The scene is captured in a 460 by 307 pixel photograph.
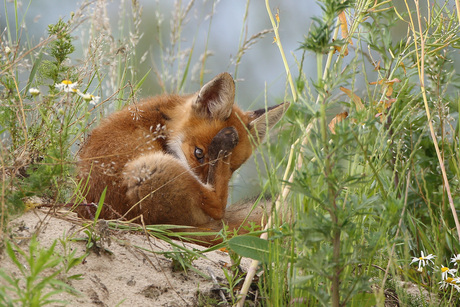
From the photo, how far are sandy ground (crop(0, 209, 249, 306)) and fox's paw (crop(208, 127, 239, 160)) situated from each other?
48.4 inches

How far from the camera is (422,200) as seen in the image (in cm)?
282

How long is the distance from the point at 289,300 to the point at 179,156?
173 centimetres

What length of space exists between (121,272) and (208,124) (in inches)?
72.3

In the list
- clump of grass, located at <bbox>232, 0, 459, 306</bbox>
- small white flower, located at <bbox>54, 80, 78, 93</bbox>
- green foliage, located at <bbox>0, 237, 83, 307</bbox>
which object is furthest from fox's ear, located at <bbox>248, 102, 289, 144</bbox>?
green foliage, located at <bbox>0, 237, 83, 307</bbox>

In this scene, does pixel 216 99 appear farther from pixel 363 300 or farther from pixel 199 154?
pixel 363 300

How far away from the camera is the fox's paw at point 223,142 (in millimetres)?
3539

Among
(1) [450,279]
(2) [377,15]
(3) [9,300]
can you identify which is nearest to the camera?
(3) [9,300]

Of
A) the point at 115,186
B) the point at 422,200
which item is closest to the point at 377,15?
the point at 422,200

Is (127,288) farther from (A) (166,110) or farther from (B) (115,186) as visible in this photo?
(A) (166,110)

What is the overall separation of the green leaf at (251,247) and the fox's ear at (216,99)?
1.81 m

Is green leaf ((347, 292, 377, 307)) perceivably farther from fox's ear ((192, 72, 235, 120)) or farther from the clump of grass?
fox's ear ((192, 72, 235, 120))

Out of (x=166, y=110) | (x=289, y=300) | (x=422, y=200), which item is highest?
(x=166, y=110)

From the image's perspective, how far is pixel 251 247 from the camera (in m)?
2.02

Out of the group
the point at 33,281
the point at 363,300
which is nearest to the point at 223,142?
the point at 363,300
